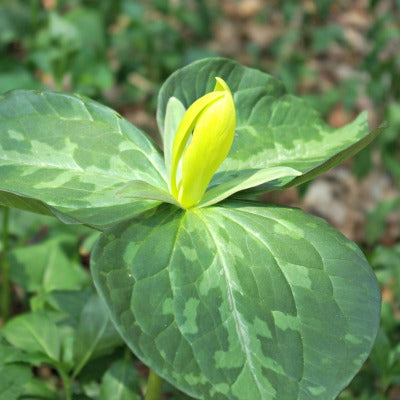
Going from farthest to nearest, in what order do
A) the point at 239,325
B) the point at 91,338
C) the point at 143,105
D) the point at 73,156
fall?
the point at 143,105 < the point at 91,338 < the point at 73,156 < the point at 239,325

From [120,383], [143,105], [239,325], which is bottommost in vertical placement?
[143,105]

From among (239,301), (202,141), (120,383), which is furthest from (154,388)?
(202,141)

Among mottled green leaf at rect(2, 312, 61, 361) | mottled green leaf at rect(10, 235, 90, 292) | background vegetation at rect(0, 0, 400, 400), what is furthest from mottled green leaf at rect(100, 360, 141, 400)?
mottled green leaf at rect(10, 235, 90, 292)

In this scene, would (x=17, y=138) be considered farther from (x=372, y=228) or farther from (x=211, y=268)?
(x=372, y=228)

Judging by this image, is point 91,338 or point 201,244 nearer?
point 201,244

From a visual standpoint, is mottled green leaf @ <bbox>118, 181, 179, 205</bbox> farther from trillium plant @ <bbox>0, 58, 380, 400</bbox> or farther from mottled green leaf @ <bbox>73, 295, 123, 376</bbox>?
mottled green leaf @ <bbox>73, 295, 123, 376</bbox>

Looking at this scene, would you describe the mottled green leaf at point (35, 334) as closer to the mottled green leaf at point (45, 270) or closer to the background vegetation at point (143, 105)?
the background vegetation at point (143, 105)

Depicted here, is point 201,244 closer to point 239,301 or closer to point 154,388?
point 239,301
